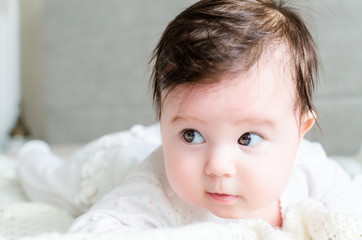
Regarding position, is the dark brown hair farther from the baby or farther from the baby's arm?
the baby's arm

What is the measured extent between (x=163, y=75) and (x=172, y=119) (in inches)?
→ 2.9

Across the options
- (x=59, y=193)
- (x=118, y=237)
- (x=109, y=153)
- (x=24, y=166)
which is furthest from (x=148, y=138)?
(x=118, y=237)

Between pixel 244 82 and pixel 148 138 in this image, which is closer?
pixel 244 82

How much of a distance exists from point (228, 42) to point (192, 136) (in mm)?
155

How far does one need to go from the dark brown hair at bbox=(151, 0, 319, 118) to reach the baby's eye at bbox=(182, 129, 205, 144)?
3.0 inches

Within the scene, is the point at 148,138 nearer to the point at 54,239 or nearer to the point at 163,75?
the point at 163,75

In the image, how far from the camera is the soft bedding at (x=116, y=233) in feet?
1.75

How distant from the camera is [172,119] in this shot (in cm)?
69

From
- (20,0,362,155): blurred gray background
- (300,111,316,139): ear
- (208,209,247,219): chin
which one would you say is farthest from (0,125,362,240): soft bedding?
(20,0,362,155): blurred gray background

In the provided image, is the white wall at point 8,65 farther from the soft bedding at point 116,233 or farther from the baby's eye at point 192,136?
the baby's eye at point 192,136

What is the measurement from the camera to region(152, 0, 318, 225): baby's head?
2.08 ft

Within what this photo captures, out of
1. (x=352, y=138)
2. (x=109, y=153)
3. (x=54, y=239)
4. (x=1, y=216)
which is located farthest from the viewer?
(x=352, y=138)

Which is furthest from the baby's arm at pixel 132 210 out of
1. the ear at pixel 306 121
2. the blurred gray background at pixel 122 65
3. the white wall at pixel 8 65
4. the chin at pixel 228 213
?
the white wall at pixel 8 65

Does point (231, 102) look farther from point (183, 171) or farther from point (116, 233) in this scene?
point (116, 233)
